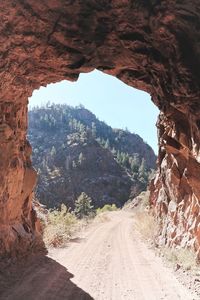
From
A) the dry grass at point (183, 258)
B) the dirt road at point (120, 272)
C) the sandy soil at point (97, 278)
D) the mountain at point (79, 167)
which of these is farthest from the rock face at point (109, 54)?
the mountain at point (79, 167)

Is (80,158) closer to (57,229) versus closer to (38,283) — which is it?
(57,229)

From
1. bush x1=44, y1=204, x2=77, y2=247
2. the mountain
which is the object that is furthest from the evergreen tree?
bush x1=44, y1=204, x2=77, y2=247

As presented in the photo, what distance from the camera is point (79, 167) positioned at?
112 m

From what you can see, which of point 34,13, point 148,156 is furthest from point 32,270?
point 148,156

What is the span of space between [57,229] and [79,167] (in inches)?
3608

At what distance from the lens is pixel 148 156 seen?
15175 centimetres

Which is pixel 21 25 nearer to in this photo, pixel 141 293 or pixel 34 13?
pixel 34 13

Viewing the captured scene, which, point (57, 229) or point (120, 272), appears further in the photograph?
point (57, 229)

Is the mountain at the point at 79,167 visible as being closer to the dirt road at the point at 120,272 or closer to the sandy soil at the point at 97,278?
the dirt road at the point at 120,272

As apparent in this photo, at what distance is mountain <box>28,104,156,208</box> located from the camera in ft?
338

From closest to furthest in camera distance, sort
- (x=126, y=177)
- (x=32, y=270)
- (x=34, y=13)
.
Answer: (x=34, y=13)
(x=32, y=270)
(x=126, y=177)

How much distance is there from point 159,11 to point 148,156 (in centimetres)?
14391

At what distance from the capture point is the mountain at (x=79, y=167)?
338 feet

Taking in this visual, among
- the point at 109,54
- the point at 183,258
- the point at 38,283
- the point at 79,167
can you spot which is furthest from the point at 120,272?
the point at 79,167
